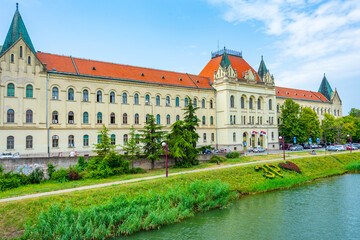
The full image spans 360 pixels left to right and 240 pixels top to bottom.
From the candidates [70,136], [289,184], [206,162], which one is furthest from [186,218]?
[70,136]

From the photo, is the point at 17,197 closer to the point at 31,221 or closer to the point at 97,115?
the point at 31,221

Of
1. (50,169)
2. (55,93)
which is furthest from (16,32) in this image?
(50,169)

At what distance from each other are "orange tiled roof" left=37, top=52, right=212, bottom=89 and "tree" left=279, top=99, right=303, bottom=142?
826 inches

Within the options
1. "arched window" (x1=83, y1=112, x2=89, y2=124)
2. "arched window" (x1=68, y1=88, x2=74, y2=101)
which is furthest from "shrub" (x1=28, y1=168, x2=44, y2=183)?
"arched window" (x1=68, y1=88, x2=74, y2=101)

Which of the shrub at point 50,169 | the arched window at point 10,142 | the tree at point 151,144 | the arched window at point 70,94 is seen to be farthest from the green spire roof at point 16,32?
the tree at point 151,144

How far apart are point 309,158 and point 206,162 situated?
53.3 feet

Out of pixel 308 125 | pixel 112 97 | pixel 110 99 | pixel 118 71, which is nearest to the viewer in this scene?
pixel 110 99

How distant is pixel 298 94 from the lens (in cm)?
8394

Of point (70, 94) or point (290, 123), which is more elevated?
point (70, 94)

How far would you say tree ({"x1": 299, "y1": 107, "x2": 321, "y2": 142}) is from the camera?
218 feet

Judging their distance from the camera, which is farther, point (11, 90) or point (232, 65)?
point (232, 65)

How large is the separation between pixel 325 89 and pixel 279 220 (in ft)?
284

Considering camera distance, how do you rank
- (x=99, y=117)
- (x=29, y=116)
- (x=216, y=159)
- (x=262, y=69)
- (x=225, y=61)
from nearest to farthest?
1. (x=29, y=116)
2. (x=216, y=159)
3. (x=99, y=117)
4. (x=225, y=61)
5. (x=262, y=69)

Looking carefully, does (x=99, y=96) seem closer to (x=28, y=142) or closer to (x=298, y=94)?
(x=28, y=142)
